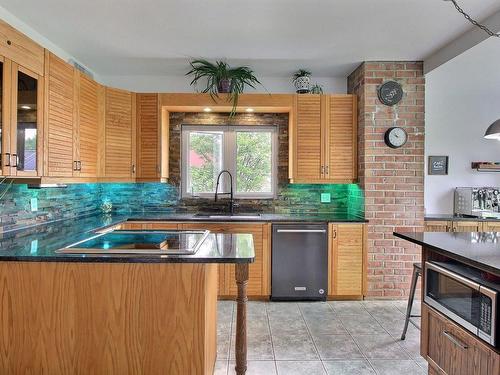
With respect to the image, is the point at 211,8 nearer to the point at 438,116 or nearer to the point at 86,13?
the point at 86,13


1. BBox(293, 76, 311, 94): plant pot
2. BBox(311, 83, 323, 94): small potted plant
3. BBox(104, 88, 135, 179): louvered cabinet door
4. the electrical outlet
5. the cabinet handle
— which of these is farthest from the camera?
BBox(311, 83, 323, 94): small potted plant

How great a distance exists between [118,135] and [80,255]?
6.50 ft

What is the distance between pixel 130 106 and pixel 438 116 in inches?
139

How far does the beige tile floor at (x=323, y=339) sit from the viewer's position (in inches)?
86.6

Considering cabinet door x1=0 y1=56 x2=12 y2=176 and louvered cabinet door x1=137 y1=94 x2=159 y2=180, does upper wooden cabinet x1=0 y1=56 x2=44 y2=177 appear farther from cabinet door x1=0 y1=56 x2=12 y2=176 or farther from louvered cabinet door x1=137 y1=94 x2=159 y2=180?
louvered cabinet door x1=137 y1=94 x2=159 y2=180

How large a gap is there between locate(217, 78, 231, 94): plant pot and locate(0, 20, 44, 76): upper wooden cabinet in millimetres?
1658

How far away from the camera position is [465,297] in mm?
1569

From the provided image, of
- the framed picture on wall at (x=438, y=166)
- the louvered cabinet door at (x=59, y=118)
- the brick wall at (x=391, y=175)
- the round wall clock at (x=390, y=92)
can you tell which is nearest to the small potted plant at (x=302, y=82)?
the brick wall at (x=391, y=175)

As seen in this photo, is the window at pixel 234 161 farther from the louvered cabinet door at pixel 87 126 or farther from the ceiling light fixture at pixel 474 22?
the ceiling light fixture at pixel 474 22

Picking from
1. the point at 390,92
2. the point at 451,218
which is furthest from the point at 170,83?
→ the point at 451,218

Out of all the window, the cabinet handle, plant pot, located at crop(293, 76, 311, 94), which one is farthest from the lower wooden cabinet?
plant pot, located at crop(293, 76, 311, 94)

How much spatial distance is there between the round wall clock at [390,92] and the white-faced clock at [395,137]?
0.28 meters

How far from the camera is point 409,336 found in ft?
8.64

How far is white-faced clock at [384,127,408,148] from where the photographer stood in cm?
331
